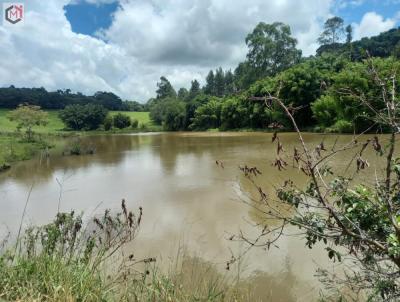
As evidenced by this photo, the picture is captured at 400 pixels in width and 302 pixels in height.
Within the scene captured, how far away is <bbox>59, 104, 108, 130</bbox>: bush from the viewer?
69.7 m

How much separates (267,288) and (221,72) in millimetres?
79867

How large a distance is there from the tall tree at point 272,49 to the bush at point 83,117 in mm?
35474

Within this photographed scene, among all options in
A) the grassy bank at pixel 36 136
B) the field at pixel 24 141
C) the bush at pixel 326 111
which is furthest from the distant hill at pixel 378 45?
the field at pixel 24 141

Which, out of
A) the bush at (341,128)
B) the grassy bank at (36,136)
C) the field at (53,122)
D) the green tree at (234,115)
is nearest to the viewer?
the grassy bank at (36,136)

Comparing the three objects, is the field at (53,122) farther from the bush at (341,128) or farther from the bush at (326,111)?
the bush at (341,128)

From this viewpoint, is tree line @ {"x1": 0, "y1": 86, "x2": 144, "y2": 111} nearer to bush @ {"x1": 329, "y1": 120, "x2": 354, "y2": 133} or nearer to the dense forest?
the dense forest

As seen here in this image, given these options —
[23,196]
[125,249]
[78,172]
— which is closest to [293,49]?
[78,172]

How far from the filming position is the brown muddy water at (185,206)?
4859 mm

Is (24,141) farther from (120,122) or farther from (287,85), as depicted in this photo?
(120,122)

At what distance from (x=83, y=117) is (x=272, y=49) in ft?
133

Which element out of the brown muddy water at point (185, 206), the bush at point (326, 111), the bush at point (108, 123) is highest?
the bush at point (326, 111)

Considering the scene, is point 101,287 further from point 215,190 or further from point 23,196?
point 23,196

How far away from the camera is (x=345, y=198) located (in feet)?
8.43

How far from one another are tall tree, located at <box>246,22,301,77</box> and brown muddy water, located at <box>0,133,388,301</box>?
39.6 m
